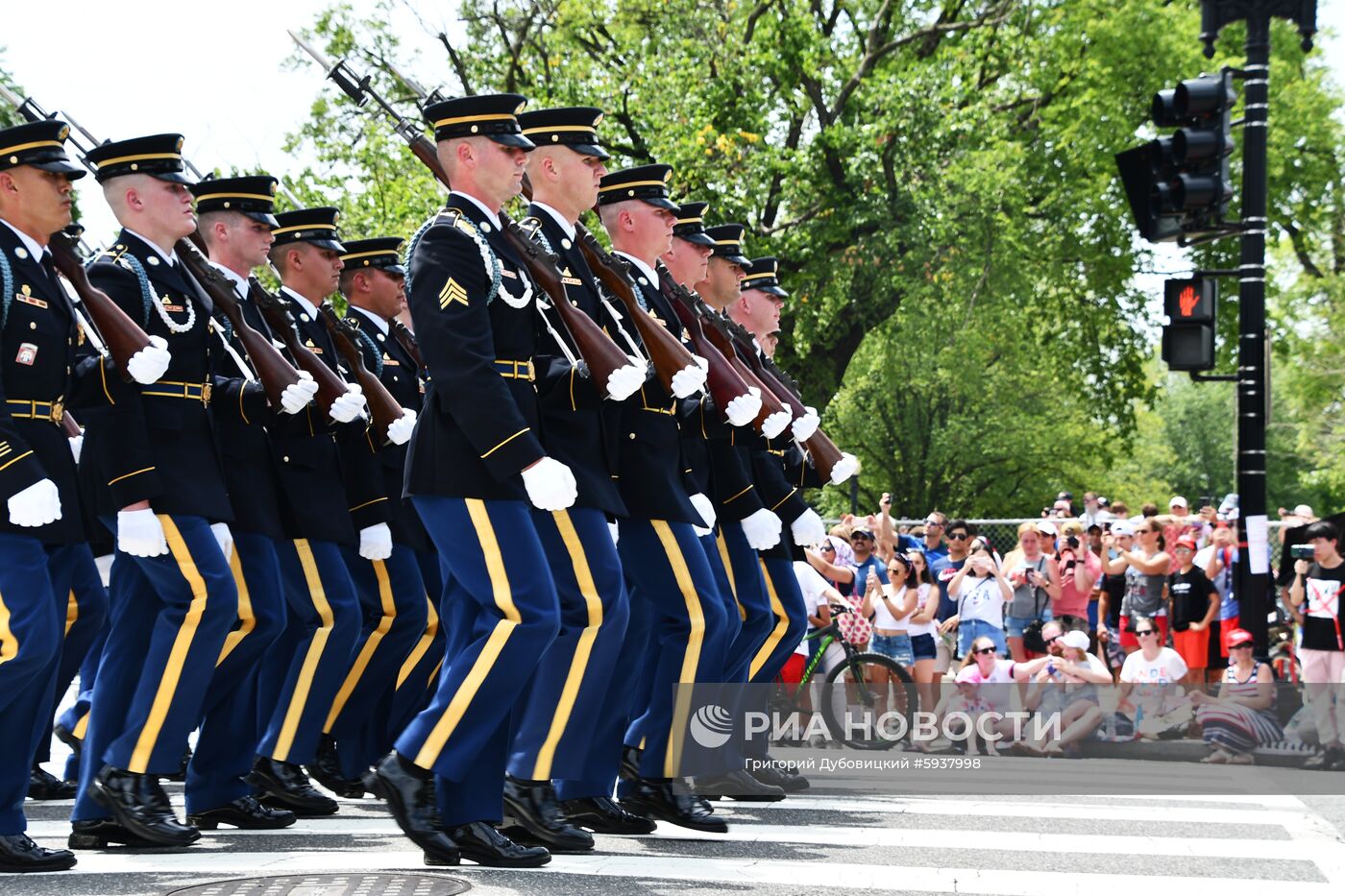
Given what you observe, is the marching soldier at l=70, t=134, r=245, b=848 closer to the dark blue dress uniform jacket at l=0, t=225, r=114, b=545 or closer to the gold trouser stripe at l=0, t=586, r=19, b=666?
the dark blue dress uniform jacket at l=0, t=225, r=114, b=545

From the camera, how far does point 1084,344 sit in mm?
30438

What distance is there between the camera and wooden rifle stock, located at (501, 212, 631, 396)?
5.70 meters

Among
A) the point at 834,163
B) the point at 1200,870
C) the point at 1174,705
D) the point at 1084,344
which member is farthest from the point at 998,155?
the point at 1200,870

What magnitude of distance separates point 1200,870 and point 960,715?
236 inches

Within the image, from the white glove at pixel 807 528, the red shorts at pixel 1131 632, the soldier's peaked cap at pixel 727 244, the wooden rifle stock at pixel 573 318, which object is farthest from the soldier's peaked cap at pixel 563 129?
the red shorts at pixel 1131 632

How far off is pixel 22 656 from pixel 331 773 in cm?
258

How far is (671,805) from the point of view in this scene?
6.56 m

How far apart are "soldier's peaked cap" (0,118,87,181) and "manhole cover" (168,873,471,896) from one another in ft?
7.32

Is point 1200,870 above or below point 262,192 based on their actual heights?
below

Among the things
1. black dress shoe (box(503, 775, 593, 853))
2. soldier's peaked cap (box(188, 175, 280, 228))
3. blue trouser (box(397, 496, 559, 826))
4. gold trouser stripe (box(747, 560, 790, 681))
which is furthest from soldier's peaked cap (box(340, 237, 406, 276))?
black dress shoe (box(503, 775, 593, 853))

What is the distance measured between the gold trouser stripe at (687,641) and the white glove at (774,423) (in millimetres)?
1299

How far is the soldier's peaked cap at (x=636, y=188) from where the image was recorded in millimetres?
6980

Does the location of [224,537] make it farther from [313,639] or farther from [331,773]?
[331,773]

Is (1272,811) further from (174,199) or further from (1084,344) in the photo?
(1084,344)
